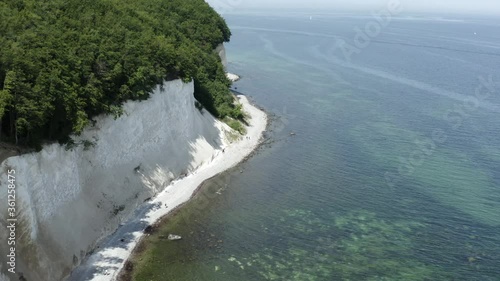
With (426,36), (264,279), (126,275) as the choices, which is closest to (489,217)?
(264,279)

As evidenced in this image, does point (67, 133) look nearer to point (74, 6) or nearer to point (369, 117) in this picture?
point (74, 6)
